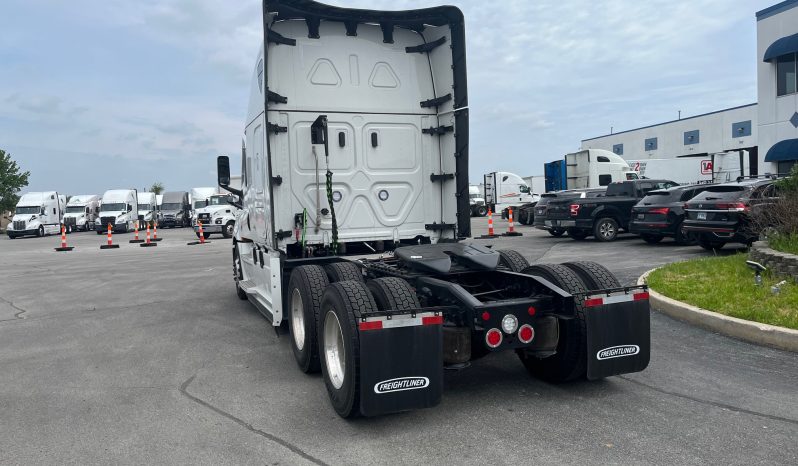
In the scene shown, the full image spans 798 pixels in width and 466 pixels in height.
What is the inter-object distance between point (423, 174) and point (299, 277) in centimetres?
235

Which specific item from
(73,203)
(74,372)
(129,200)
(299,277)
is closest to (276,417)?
(299,277)

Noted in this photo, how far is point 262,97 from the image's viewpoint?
6844mm

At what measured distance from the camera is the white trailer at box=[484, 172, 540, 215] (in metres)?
34.2

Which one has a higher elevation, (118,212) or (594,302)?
(118,212)

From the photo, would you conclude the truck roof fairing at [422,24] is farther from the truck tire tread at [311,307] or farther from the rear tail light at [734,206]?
the rear tail light at [734,206]

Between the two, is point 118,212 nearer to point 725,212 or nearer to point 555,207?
point 555,207

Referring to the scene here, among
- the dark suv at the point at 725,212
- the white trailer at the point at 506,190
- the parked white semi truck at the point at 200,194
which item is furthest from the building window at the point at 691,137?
the dark suv at the point at 725,212

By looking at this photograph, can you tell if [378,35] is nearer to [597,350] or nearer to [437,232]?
[437,232]

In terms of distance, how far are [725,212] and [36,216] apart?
1533 inches

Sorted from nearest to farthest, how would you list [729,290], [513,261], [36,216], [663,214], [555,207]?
[513,261] < [729,290] < [663,214] < [555,207] < [36,216]

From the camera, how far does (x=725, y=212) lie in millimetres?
12227

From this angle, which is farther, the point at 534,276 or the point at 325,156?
the point at 325,156

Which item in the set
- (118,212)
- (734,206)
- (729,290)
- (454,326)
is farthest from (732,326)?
(118,212)

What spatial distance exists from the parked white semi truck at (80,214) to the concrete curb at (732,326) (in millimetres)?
43949
